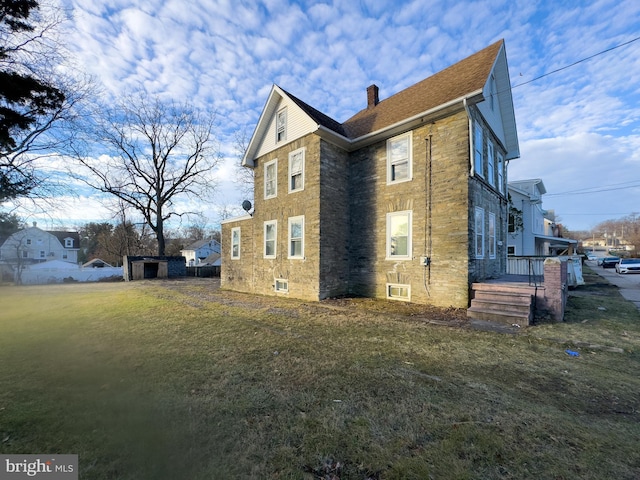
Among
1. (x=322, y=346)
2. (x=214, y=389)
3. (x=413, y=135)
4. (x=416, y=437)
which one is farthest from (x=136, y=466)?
(x=413, y=135)

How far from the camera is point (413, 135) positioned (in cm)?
926

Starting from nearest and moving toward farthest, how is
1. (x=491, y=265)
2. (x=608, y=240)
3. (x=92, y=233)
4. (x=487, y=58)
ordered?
(x=487, y=58) → (x=491, y=265) → (x=92, y=233) → (x=608, y=240)

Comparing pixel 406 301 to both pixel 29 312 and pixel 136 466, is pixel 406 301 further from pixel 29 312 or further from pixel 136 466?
pixel 29 312

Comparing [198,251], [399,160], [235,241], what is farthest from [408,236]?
[198,251]

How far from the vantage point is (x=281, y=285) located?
37.8 feet

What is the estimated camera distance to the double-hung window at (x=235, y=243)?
566 inches

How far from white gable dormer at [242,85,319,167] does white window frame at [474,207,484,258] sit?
6.52 metres

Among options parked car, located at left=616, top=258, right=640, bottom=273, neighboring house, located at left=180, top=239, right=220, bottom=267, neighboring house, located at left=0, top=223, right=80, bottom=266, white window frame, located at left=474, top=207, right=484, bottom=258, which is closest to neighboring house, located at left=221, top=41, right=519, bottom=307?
white window frame, located at left=474, top=207, right=484, bottom=258

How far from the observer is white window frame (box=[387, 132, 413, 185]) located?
9289 millimetres

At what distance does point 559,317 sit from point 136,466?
28.7 feet

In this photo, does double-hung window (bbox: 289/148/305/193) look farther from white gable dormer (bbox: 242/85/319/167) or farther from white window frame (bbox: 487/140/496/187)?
white window frame (bbox: 487/140/496/187)

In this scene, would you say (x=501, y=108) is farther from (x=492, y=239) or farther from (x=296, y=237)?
(x=296, y=237)

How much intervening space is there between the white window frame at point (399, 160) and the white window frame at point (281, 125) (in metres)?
4.63

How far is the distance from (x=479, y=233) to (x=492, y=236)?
1.91m
